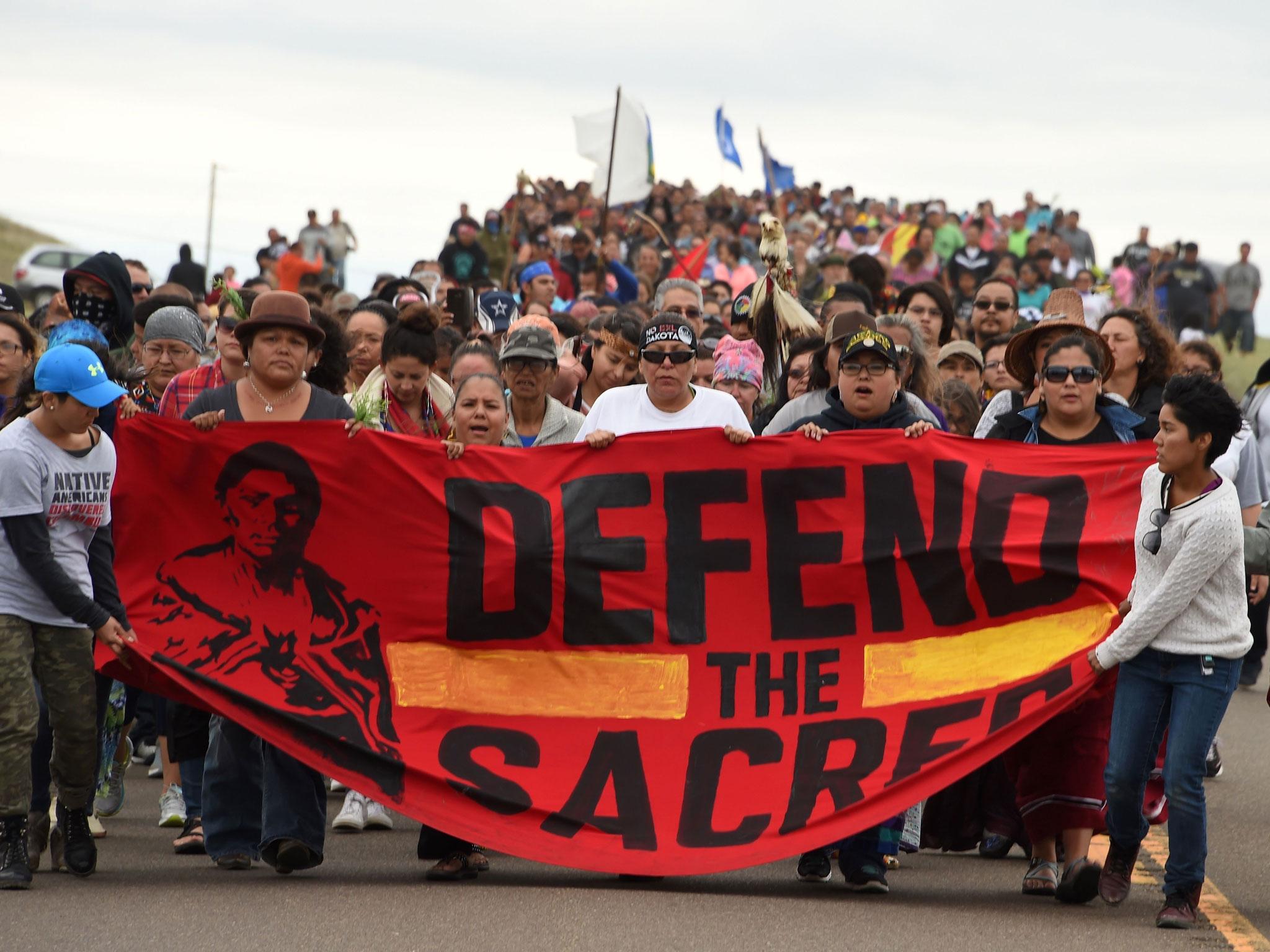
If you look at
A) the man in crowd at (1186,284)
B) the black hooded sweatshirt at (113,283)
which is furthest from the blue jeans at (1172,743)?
the man in crowd at (1186,284)

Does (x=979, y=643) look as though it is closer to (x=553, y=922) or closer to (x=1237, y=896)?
(x=1237, y=896)

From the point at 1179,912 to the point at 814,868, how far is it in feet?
4.76

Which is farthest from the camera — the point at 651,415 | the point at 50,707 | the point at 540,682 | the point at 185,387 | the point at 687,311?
the point at 687,311

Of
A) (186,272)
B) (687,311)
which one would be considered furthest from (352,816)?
(186,272)

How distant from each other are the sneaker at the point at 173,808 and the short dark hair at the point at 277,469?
1.44m

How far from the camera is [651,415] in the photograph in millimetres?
7773

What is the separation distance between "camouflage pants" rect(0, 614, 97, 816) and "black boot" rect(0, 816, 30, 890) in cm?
4

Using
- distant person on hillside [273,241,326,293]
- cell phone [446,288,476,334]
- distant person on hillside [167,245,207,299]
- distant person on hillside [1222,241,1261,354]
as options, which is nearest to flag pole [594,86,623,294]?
distant person on hillside [273,241,326,293]

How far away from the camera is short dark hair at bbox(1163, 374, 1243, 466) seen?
20.7ft

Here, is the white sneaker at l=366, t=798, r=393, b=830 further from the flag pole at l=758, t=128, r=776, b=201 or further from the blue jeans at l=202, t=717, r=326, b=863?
the flag pole at l=758, t=128, r=776, b=201

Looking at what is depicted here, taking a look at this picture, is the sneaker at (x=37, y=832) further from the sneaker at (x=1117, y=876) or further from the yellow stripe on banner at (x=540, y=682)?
the sneaker at (x=1117, y=876)

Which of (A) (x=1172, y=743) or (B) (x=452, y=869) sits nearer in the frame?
(A) (x=1172, y=743)

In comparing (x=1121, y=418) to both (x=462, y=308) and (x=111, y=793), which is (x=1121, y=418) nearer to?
(x=111, y=793)

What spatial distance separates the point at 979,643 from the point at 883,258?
16.1 meters
